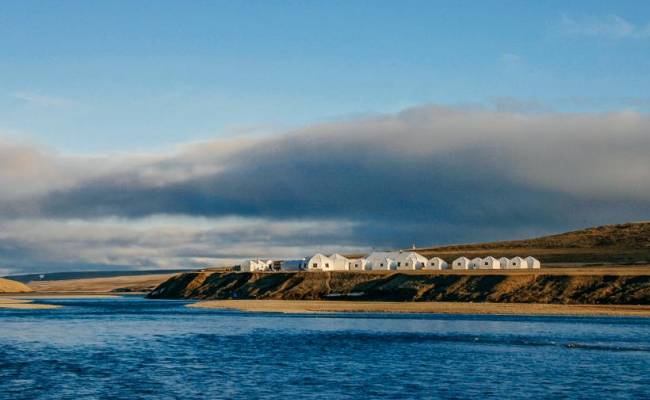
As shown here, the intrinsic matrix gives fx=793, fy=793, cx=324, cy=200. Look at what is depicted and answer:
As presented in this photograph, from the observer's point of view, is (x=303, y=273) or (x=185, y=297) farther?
(x=185, y=297)

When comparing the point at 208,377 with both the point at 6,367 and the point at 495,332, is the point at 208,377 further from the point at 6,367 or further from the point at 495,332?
the point at 495,332

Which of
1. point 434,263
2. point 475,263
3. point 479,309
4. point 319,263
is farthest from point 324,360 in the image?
point 434,263

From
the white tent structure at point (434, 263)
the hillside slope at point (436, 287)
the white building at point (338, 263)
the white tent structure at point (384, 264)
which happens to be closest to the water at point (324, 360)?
the hillside slope at point (436, 287)

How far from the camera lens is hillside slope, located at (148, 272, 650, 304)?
417 ft

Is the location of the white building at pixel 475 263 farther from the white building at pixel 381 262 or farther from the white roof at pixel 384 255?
the white roof at pixel 384 255

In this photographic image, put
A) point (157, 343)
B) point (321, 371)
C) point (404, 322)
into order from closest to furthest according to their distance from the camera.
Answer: point (321, 371), point (157, 343), point (404, 322)

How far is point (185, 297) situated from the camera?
194 m

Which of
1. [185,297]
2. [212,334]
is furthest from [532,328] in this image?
[185,297]

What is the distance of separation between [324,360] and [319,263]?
138 metres

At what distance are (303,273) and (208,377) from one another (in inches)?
4933

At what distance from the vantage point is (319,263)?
19525 centimetres

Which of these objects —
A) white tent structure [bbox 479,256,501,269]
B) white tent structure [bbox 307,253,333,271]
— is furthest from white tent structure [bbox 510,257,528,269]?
white tent structure [bbox 307,253,333,271]

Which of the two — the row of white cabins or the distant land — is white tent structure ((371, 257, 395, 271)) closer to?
the row of white cabins

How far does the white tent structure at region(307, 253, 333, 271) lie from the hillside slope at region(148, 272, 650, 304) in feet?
57.7
